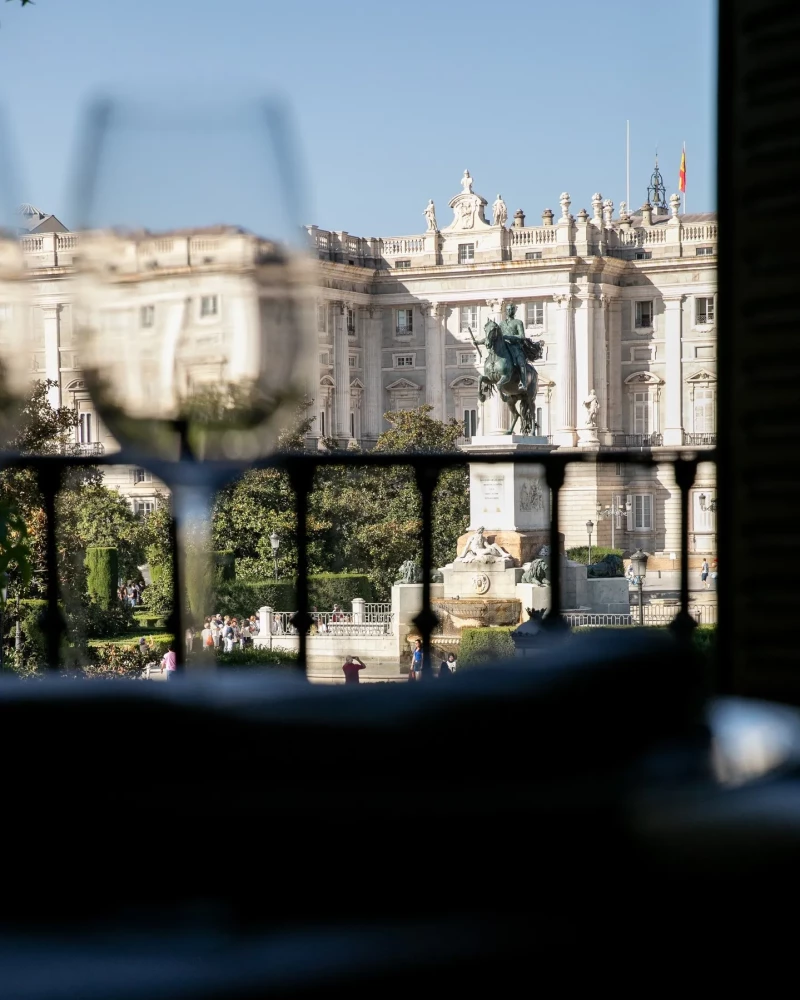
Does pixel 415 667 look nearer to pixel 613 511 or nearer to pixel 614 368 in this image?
pixel 613 511

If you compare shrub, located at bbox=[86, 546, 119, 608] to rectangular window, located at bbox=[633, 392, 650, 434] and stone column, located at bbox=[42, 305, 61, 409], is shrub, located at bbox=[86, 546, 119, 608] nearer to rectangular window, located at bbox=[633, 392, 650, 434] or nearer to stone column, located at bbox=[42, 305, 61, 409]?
stone column, located at bbox=[42, 305, 61, 409]

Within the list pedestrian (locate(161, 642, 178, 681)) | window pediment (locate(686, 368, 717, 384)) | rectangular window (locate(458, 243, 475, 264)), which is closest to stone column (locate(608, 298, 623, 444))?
window pediment (locate(686, 368, 717, 384))

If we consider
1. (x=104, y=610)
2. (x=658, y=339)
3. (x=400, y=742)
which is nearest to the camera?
(x=400, y=742)

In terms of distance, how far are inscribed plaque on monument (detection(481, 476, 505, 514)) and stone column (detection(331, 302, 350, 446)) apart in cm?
3647

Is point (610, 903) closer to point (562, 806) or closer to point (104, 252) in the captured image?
point (562, 806)

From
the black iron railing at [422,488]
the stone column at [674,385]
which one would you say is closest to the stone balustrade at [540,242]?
the stone column at [674,385]

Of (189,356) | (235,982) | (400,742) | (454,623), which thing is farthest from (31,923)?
(454,623)

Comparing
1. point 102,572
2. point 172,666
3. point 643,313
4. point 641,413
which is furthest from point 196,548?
point 643,313

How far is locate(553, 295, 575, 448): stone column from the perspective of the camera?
6391cm

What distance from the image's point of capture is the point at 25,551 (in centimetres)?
219

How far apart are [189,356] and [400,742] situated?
0.61m

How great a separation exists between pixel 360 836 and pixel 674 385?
64236mm

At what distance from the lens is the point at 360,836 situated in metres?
0.73

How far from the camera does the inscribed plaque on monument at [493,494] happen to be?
1083 inches
